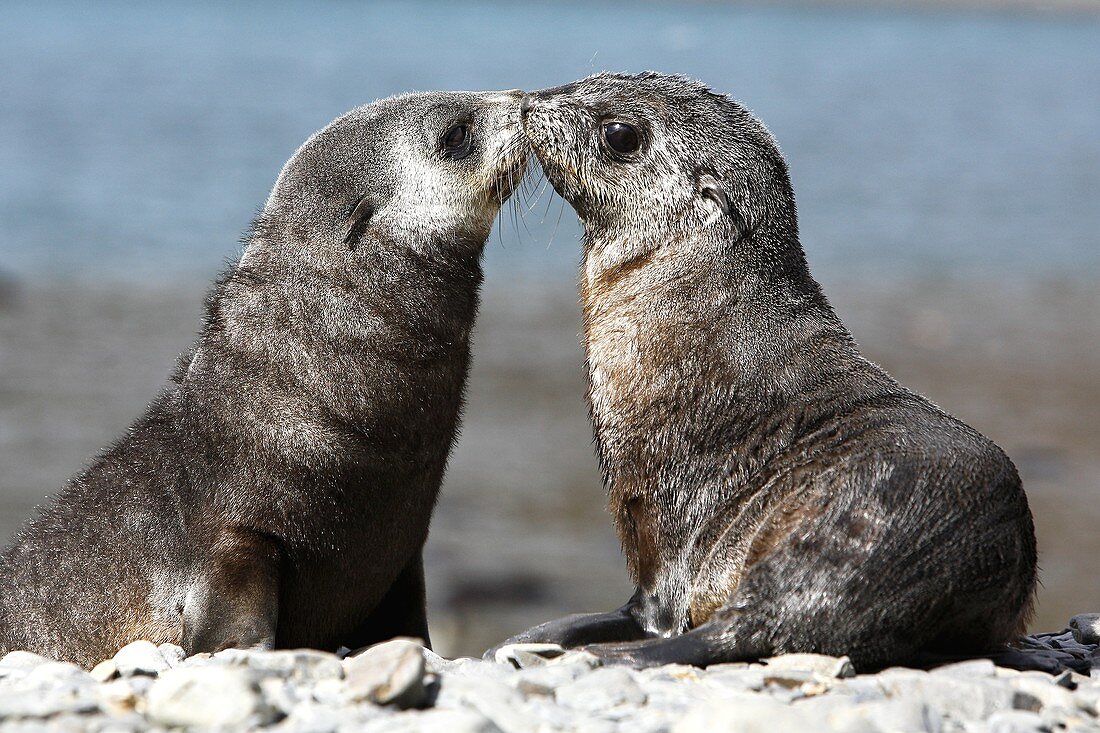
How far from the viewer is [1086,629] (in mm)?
6965

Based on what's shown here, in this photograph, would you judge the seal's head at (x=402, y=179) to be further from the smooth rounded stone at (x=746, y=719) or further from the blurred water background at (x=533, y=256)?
the smooth rounded stone at (x=746, y=719)

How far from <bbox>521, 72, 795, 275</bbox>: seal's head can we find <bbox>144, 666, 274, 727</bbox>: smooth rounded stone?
2.88m

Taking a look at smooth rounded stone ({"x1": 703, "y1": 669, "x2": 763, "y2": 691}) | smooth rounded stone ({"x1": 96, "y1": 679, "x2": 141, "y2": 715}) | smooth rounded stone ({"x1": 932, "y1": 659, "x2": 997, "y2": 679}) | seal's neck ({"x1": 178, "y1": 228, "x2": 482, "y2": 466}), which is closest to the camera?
smooth rounded stone ({"x1": 96, "y1": 679, "x2": 141, "y2": 715})

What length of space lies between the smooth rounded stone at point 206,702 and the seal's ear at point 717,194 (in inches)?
121

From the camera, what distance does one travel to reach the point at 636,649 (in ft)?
18.6

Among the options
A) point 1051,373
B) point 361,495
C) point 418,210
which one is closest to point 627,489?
point 361,495

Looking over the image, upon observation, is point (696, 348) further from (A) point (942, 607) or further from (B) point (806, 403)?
(A) point (942, 607)

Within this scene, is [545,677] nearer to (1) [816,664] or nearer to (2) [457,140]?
(1) [816,664]

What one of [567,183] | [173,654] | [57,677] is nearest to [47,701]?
[57,677]

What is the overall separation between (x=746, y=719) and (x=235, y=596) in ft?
9.15

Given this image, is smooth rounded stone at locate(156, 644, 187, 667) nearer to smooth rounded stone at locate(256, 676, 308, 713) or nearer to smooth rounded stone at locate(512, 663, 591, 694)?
smooth rounded stone at locate(256, 676, 308, 713)

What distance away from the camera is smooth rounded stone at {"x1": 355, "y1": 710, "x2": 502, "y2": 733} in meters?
4.49

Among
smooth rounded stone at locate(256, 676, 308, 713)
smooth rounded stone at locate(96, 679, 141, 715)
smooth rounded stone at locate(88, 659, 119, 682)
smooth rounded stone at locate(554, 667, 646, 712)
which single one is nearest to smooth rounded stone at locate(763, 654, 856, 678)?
smooth rounded stone at locate(554, 667, 646, 712)

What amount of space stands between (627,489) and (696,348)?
2.28 feet
